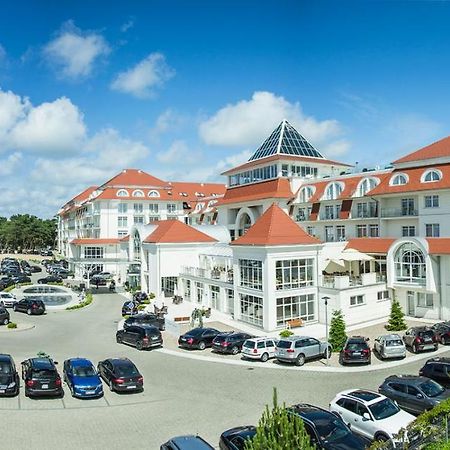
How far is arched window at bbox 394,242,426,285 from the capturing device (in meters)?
36.9

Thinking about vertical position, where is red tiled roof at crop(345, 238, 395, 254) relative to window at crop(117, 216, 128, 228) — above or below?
below

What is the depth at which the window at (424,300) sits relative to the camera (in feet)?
123

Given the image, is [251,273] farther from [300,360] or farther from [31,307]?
[31,307]

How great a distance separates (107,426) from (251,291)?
799 inches

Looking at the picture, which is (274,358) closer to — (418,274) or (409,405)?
(409,405)

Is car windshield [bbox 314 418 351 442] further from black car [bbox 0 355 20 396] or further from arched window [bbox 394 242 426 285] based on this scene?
arched window [bbox 394 242 426 285]

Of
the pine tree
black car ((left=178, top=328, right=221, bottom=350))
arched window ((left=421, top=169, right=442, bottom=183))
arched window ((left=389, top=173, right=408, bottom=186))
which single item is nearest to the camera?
the pine tree

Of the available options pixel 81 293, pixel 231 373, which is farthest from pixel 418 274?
pixel 81 293

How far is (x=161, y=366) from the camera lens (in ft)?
90.5

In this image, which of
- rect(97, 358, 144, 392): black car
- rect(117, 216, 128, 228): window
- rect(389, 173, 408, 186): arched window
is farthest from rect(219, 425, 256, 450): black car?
rect(117, 216, 128, 228): window

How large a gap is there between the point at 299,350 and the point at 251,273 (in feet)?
36.4

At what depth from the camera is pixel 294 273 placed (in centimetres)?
3684

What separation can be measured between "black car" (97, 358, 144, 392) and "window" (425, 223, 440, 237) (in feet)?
88.5

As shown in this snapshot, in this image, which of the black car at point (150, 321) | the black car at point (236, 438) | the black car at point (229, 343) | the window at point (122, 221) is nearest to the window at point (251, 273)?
the black car at point (229, 343)
